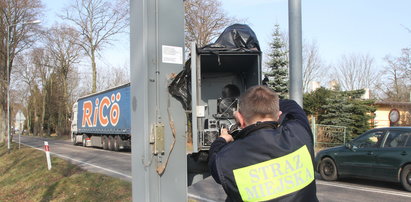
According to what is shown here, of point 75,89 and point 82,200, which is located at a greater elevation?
point 75,89

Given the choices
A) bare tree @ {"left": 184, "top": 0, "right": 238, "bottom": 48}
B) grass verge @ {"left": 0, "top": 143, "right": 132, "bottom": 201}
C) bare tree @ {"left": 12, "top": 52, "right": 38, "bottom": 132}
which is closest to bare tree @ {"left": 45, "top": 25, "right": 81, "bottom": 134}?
bare tree @ {"left": 12, "top": 52, "right": 38, "bottom": 132}

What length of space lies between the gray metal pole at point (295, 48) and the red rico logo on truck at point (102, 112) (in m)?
18.0

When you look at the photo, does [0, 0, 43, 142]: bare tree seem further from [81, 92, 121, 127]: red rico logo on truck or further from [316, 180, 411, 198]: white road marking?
[316, 180, 411, 198]: white road marking

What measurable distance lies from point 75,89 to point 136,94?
54039 mm

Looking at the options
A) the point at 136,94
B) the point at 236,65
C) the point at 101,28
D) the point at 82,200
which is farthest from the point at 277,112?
the point at 101,28

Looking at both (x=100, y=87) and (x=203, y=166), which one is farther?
(x=100, y=87)

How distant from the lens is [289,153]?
1942 mm

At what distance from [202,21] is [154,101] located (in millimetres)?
24330

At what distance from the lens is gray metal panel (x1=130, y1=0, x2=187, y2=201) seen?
261cm

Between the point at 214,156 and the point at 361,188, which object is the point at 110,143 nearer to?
the point at 361,188

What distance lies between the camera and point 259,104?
2.03 metres

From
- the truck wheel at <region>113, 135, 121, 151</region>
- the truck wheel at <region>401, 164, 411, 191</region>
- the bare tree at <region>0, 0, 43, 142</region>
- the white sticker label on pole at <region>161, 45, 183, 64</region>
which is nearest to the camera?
the white sticker label on pole at <region>161, 45, 183, 64</region>

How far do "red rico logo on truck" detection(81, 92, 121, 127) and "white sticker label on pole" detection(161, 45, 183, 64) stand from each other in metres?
18.4

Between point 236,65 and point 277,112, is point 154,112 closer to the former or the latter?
point 277,112
